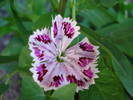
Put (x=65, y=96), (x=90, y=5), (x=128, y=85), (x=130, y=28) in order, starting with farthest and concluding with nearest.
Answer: (x=130, y=28) < (x=90, y=5) < (x=128, y=85) < (x=65, y=96)

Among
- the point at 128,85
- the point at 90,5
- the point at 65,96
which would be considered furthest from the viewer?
the point at 90,5

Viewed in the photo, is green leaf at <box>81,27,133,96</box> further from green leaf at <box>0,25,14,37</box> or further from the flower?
green leaf at <box>0,25,14,37</box>

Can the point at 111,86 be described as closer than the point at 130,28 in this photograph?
Yes

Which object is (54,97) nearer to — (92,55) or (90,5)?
(92,55)

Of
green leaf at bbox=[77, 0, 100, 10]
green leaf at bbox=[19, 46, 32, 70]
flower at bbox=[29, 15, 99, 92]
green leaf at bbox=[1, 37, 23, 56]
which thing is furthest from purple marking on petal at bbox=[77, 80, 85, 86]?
green leaf at bbox=[1, 37, 23, 56]

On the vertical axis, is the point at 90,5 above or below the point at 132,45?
above

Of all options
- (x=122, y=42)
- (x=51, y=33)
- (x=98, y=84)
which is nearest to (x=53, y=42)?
(x=51, y=33)
